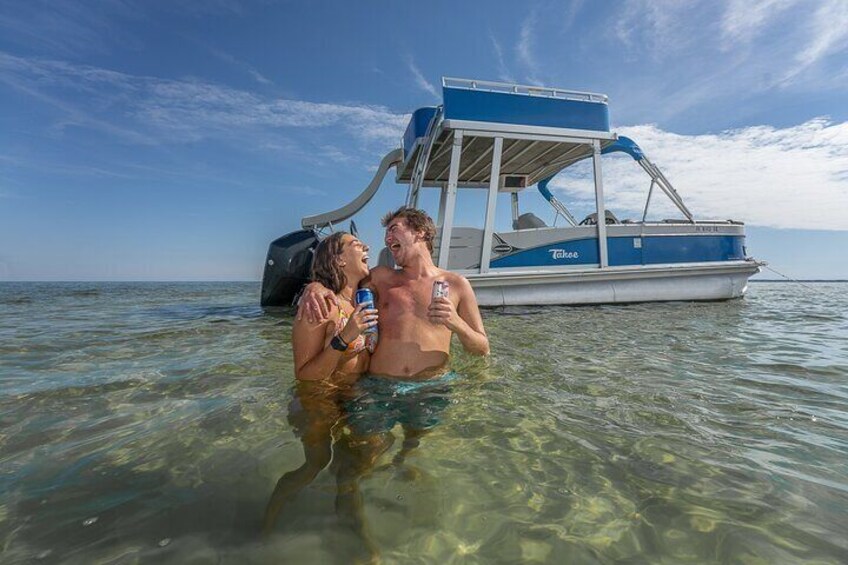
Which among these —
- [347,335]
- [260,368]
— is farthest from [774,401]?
[260,368]

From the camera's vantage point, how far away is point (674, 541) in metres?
1.64

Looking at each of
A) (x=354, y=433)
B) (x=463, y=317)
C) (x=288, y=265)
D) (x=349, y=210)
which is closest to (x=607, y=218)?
(x=349, y=210)

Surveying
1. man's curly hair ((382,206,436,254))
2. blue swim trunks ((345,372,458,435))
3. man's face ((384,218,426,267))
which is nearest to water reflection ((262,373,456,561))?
blue swim trunks ((345,372,458,435))

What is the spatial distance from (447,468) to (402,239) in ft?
5.58

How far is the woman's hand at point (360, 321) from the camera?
2.64m

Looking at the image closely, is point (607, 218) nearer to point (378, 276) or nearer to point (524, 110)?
point (524, 110)

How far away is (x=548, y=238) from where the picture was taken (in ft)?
38.1

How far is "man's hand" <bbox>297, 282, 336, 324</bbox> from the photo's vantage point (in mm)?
2914

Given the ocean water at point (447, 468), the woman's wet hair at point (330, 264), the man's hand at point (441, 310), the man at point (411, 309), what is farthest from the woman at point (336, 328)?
the man's hand at point (441, 310)

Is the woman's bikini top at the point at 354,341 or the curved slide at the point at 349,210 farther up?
the curved slide at the point at 349,210

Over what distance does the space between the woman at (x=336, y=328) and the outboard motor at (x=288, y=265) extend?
326 inches

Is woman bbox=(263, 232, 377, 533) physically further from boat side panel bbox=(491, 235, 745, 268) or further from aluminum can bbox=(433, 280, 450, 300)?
boat side panel bbox=(491, 235, 745, 268)

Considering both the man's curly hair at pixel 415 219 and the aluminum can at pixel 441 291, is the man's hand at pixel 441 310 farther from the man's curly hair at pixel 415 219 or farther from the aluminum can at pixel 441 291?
the man's curly hair at pixel 415 219

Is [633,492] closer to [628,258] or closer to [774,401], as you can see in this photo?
[774,401]
